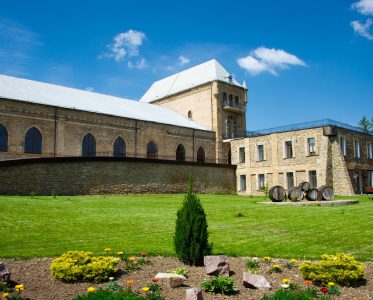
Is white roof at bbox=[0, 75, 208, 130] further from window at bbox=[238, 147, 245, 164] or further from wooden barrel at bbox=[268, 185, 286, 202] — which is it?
wooden barrel at bbox=[268, 185, 286, 202]

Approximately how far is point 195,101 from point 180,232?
145 feet

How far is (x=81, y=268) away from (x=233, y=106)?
45.9 m

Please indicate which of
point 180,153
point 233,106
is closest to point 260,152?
point 180,153

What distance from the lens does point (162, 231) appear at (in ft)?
41.9

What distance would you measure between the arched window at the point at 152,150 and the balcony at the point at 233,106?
42.1ft

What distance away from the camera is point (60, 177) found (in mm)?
27625

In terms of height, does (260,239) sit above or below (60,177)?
below

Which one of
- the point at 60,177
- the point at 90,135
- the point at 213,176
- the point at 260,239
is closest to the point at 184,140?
the point at 213,176

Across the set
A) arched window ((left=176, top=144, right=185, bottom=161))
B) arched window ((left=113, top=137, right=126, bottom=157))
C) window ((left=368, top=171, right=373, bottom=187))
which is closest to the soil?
arched window ((left=113, top=137, right=126, bottom=157))

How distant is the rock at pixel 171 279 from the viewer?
7230mm

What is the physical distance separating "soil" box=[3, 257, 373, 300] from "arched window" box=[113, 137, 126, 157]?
30.2 metres

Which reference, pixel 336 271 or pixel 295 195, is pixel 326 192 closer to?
pixel 295 195

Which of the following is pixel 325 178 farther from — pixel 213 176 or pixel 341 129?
pixel 213 176

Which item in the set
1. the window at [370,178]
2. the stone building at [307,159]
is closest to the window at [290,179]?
the stone building at [307,159]
